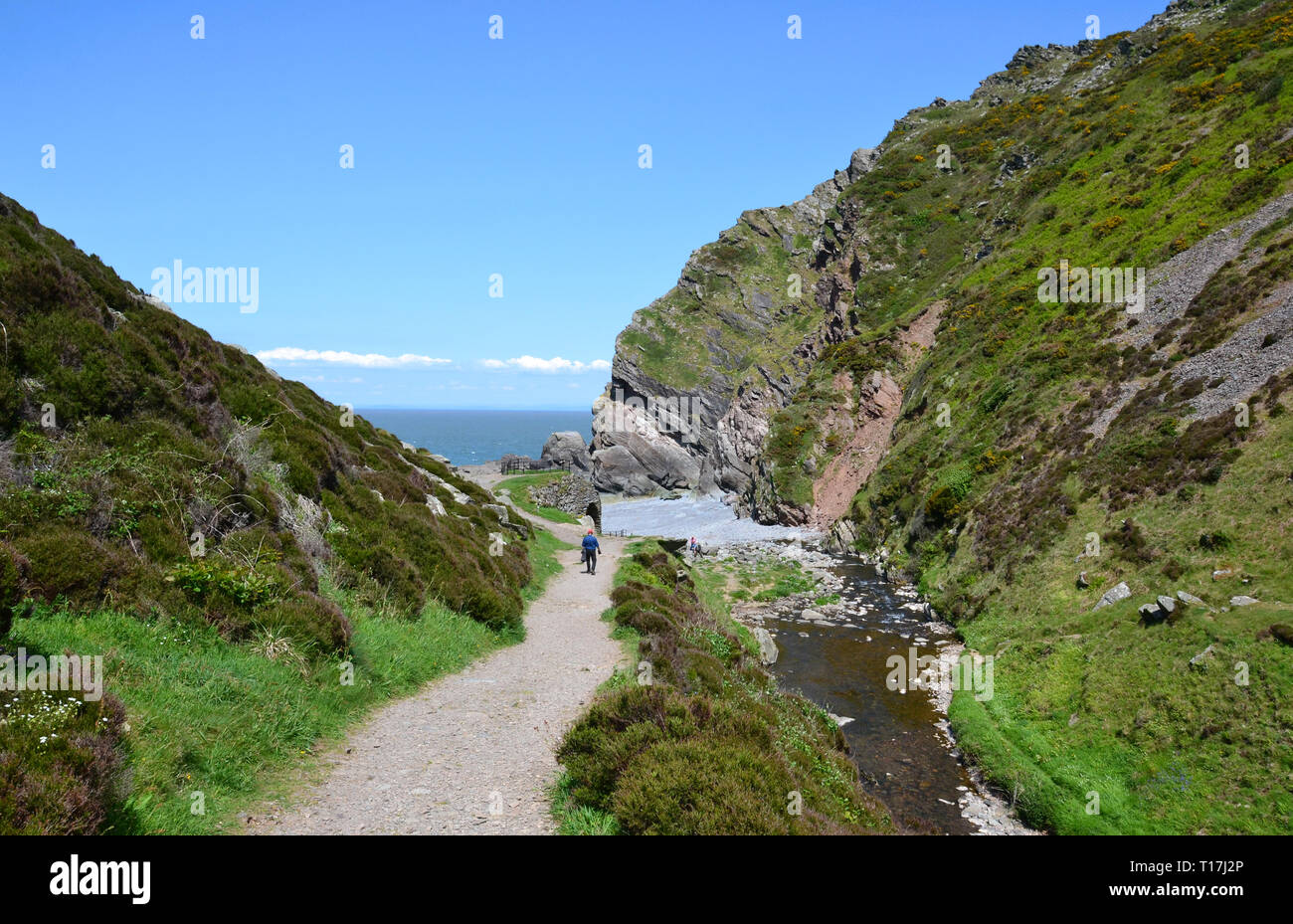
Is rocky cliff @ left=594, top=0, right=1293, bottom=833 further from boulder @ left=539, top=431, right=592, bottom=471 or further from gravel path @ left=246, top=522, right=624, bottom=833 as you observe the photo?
boulder @ left=539, top=431, right=592, bottom=471

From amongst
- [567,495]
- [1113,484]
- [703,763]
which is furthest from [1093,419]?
[567,495]

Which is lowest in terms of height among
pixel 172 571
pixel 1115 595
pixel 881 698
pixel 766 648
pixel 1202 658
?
pixel 881 698

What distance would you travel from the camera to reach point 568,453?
114 m

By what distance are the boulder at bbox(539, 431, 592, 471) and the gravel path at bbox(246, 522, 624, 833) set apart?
3853 inches

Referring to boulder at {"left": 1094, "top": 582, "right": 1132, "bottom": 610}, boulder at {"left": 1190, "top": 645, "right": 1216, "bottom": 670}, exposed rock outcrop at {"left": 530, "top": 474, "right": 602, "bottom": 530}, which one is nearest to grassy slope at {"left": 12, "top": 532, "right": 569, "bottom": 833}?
boulder at {"left": 1190, "top": 645, "right": 1216, "bottom": 670}

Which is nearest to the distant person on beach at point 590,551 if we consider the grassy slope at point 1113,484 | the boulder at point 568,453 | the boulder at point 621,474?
the grassy slope at point 1113,484

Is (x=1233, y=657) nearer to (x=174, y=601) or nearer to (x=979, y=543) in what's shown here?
(x=979, y=543)

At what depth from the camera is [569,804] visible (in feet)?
24.1

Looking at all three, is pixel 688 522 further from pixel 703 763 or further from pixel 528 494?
pixel 703 763

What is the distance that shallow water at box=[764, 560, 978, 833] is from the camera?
14367 mm

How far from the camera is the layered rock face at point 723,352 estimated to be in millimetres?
83312

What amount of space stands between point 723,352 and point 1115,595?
301ft
